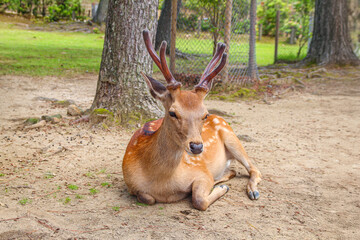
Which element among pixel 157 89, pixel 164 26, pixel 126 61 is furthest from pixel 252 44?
pixel 157 89

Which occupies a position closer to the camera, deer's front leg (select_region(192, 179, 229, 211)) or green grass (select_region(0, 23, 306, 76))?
deer's front leg (select_region(192, 179, 229, 211))

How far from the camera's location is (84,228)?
3.06 metres

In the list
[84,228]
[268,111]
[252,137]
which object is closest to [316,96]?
[268,111]

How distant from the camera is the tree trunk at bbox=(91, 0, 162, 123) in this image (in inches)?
225

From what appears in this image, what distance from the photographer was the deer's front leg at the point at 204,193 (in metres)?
3.53

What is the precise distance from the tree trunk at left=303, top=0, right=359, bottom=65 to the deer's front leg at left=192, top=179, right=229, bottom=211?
10.3 meters

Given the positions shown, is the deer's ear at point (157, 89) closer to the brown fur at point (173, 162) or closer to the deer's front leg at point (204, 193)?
the brown fur at point (173, 162)

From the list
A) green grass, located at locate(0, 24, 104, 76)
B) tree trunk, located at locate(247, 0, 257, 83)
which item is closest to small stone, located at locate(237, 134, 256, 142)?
tree trunk, located at locate(247, 0, 257, 83)

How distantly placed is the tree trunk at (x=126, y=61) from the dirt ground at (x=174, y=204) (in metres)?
0.47

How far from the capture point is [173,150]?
3.39m

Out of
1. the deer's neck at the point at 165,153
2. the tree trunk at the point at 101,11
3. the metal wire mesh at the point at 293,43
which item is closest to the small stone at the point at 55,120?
the deer's neck at the point at 165,153

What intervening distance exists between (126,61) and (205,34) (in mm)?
3896

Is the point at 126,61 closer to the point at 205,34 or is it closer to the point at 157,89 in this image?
Answer: the point at 157,89

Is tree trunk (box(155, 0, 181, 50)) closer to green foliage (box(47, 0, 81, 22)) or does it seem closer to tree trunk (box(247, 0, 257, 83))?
tree trunk (box(247, 0, 257, 83))
